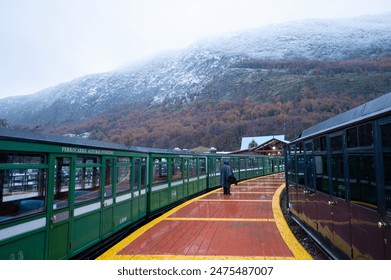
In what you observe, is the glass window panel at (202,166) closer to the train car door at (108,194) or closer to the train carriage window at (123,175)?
the train carriage window at (123,175)

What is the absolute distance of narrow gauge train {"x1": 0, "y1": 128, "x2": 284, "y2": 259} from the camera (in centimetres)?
340

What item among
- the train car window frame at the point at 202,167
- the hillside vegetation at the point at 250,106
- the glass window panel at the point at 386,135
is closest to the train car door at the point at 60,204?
the glass window panel at the point at 386,135

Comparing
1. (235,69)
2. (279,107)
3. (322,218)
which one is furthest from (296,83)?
(322,218)

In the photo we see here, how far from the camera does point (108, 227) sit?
5707 mm

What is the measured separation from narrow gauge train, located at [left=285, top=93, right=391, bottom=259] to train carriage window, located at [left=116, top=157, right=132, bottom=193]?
4143mm

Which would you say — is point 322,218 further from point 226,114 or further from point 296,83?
point 296,83

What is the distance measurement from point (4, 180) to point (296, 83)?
354ft

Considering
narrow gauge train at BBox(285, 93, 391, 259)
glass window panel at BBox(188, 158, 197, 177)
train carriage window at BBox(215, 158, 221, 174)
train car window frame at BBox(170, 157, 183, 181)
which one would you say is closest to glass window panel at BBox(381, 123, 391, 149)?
narrow gauge train at BBox(285, 93, 391, 259)

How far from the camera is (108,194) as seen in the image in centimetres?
579

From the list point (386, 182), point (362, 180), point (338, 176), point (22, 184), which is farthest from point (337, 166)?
point (22, 184)

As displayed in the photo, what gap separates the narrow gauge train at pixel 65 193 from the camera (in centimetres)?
340

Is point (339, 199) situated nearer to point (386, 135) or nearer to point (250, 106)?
point (386, 135)

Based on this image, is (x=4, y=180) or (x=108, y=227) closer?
(x=4, y=180)

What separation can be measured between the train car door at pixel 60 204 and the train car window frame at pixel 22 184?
0.13 metres
